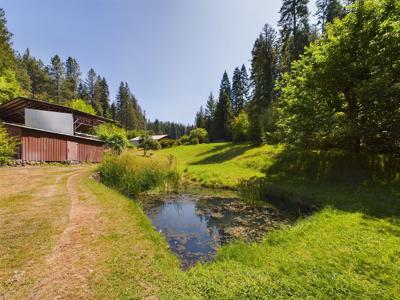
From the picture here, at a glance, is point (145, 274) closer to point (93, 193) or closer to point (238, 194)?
point (93, 193)

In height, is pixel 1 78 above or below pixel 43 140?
above

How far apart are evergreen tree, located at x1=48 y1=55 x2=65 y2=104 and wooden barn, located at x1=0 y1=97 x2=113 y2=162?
3458 cm

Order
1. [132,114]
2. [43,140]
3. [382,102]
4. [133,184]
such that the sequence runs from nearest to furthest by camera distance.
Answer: [382,102], [133,184], [43,140], [132,114]

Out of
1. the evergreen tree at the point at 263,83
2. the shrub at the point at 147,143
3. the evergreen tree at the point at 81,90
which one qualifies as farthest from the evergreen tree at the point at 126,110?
the evergreen tree at the point at 263,83

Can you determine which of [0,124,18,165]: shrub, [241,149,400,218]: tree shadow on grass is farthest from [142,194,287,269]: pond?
[0,124,18,165]: shrub

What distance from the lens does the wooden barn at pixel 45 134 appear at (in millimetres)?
17562

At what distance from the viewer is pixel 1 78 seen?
24938 millimetres

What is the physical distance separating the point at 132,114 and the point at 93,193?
211 ft

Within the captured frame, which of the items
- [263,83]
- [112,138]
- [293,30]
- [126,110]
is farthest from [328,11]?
[126,110]

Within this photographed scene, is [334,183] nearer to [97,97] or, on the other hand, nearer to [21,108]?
[21,108]

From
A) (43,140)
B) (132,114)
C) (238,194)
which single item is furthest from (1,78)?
(132,114)

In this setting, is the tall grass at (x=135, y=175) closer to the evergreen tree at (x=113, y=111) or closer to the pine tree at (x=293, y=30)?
the pine tree at (x=293, y=30)

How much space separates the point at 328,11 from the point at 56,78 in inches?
2306

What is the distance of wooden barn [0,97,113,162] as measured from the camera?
57.6ft
